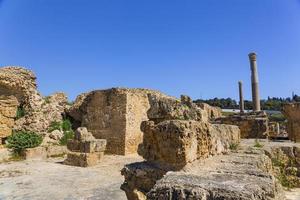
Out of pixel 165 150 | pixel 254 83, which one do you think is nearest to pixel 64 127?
pixel 254 83

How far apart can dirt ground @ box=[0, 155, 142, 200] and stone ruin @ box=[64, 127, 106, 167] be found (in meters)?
0.42

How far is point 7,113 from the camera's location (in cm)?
1703

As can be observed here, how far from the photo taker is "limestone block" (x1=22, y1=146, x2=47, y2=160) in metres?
13.2

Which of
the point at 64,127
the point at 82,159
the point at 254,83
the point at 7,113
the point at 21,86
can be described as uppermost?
the point at 254,83

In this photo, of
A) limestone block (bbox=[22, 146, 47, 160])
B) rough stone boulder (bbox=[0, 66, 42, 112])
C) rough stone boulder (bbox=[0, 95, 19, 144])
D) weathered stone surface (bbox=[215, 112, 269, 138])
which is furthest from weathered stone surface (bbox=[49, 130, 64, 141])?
weathered stone surface (bbox=[215, 112, 269, 138])

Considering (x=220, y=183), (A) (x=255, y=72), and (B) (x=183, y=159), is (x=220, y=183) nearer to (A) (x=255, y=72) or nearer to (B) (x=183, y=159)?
(B) (x=183, y=159)

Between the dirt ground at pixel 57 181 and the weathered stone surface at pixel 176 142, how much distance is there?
3.38 m

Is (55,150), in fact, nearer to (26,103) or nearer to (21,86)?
(26,103)

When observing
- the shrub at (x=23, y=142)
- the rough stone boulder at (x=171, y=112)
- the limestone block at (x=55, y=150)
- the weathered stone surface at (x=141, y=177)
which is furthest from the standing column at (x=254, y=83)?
the weathered stone surface at (x=141, y=177)

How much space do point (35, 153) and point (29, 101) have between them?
5.16 meters

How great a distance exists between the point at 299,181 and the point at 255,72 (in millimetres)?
14761

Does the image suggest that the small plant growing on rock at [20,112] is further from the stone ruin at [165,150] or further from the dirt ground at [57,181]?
the stone ruin at [165,150]

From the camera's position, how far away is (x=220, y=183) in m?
2.30

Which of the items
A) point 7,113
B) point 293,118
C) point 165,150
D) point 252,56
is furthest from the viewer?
point 252,56
